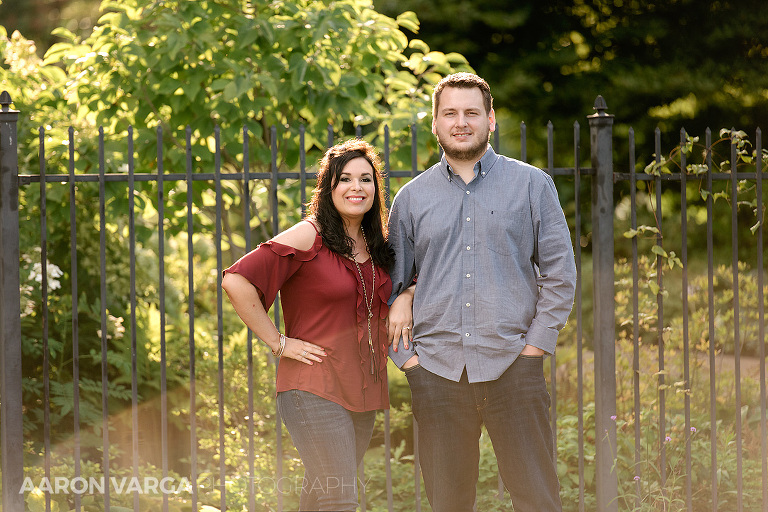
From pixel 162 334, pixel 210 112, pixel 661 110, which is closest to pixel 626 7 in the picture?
pixel 661 110

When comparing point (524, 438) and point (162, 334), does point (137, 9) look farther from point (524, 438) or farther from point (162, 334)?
point (524, 438)

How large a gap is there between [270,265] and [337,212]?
36cm

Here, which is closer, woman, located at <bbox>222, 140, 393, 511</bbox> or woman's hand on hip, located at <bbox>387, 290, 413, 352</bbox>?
woman, located at <bbox>222, 140, 393, 511</bbox>

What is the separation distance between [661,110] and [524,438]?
7.98 meters

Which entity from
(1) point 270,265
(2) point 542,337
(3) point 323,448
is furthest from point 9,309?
(2) point 542,337

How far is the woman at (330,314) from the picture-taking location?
2801 millimetres

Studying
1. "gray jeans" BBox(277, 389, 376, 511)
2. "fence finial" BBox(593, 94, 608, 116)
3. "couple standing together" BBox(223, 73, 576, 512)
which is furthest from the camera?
"fence finial" BBox(593, 94, 608, 116)

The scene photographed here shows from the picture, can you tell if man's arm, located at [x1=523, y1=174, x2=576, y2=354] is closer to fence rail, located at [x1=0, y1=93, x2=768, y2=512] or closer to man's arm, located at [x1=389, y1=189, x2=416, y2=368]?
man's arm, located at [x1=389, y1=189, x2=416, y2=368]

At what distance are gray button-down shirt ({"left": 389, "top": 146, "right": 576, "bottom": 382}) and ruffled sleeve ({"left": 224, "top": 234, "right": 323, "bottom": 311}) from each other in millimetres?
509

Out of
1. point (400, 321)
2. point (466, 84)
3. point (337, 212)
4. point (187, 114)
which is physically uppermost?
point (187, 114)

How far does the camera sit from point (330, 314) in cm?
292

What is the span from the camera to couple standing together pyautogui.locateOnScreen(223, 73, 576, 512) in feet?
9.40

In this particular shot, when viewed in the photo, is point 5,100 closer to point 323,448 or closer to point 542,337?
point 323,448

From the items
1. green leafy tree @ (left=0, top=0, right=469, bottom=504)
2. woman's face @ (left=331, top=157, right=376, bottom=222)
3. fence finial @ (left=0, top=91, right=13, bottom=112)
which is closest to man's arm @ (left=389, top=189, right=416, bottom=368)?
woman's face @ (left=331, top=157, right=376, bottom=222)
